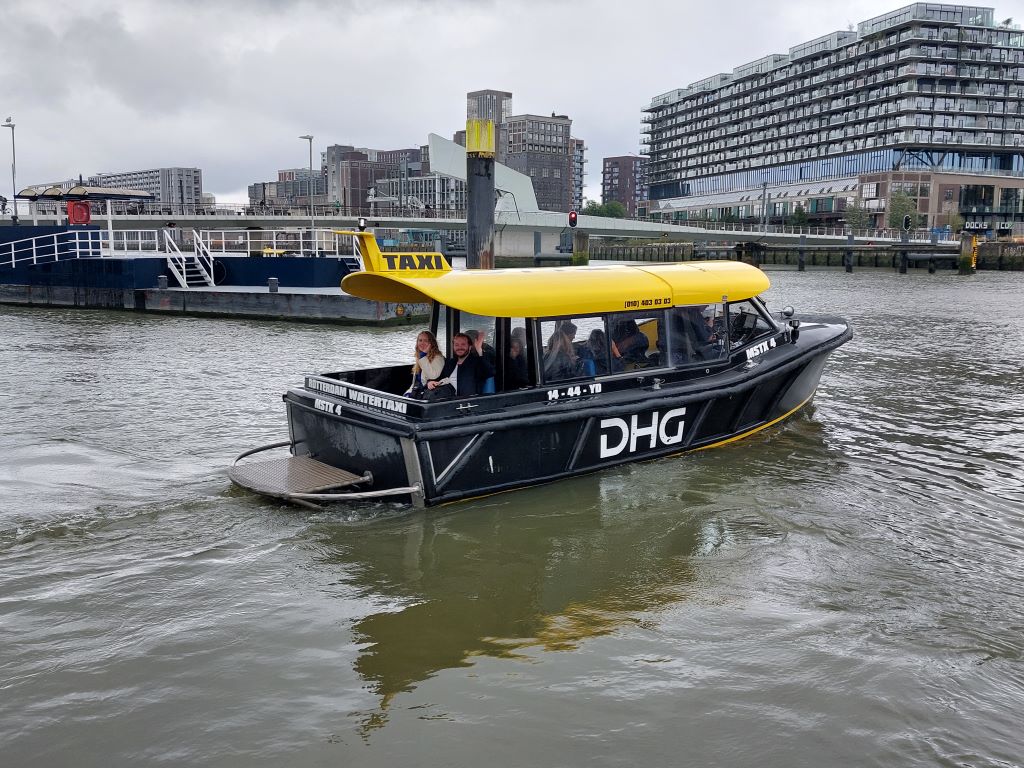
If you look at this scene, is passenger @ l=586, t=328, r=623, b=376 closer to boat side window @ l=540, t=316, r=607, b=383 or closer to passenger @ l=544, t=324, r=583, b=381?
boat side window @ l=540, t=316, r=607, b=383

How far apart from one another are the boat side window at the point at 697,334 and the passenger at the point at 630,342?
0.41 metres

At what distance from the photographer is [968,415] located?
1371cm

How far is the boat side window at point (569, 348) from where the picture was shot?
9.20 meters

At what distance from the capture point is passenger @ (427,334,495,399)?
9000mm

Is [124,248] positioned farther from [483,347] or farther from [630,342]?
[630,342]

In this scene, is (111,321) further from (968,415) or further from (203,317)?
(968,415)

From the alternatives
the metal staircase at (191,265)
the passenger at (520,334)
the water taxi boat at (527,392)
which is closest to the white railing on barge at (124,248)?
the metal staircase at (191,265)

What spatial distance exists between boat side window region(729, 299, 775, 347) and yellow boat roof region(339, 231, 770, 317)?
72 centimetres

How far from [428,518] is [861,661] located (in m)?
4.00

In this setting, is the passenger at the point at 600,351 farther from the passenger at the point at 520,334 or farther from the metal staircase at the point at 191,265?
the metal staircase at the point at 191,265

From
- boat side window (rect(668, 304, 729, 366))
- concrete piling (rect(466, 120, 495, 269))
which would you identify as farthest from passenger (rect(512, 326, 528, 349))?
concrete piling (rect(466, 120, 495, 269))

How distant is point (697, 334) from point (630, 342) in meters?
1.08

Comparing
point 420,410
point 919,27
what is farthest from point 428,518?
point 919,27

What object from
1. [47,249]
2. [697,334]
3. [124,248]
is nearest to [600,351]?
[697,334]
